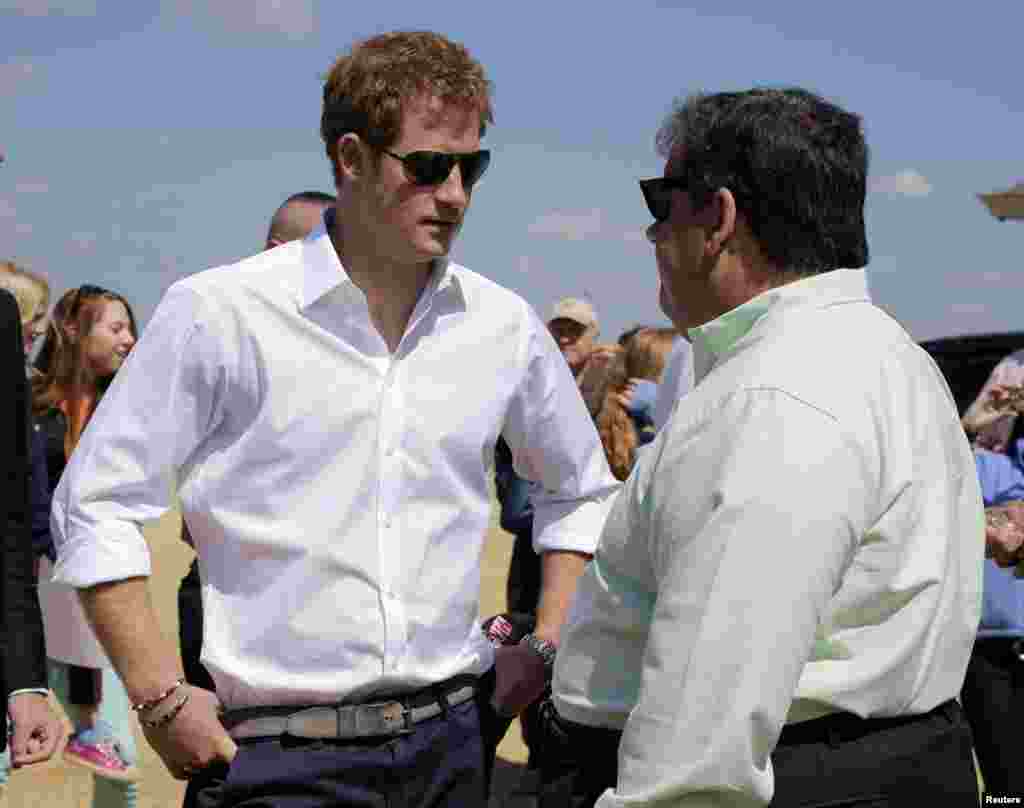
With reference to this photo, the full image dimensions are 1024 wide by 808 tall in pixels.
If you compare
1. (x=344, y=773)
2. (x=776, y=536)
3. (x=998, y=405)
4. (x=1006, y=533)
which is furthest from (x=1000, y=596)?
(x=776, y=536)

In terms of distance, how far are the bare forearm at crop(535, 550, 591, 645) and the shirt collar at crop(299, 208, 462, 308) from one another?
64 centimetres

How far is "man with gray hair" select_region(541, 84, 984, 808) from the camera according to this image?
1.79 meters

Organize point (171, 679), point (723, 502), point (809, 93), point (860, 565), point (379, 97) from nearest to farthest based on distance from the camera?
1. point (723, 502)
2. point (860, 565)
3. point (809, 93)
4. point (171, 679)
5. point (379, 97)

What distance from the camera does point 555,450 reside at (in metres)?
3.12

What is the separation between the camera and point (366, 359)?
110 inches

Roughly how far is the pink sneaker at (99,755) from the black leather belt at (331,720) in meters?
2.84

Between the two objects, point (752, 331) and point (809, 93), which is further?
point (809, 93)

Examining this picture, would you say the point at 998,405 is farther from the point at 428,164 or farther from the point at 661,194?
the point at 661,194

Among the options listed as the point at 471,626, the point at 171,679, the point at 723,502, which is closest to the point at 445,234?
the point at 471,626

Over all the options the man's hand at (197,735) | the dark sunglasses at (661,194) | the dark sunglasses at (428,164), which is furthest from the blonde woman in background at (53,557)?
the dark sunglasses at (661,194)

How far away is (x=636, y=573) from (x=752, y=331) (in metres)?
0.37

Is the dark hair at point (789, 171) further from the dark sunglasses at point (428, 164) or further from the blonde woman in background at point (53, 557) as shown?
the blonde woman in background at point (53, 557)

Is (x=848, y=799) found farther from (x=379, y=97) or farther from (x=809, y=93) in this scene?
(x=379, y=97)

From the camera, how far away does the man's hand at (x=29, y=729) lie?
290cm
